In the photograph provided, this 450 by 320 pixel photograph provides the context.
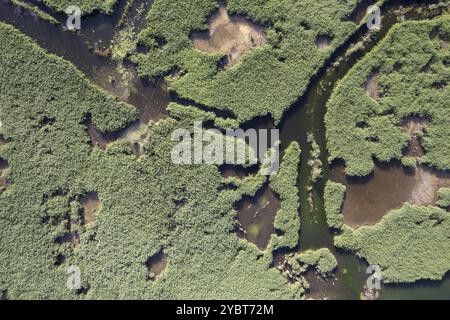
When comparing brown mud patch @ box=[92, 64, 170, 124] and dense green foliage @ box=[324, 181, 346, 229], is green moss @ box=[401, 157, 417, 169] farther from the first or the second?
brown mud patch @ box=[92, 64, 170, 124]

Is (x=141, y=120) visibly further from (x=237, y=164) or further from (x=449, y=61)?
(x=449, y=61)

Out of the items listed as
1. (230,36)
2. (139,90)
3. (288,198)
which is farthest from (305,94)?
(139,90)

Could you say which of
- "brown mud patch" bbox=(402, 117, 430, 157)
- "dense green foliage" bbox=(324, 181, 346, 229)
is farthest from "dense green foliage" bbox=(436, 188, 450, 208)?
"dense green foliage" bbox=(324, 181, 346, 229)

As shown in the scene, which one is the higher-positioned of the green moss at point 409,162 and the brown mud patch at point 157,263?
the green moss at point 409,162

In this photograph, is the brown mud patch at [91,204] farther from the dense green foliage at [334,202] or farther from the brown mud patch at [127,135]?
the dense green foliage at [334,202]

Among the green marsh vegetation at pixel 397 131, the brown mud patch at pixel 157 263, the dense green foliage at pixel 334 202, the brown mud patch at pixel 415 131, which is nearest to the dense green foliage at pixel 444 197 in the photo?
the green marsh vegetation at pixel 397 131

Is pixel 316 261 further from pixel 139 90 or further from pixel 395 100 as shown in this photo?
pixel 139 90

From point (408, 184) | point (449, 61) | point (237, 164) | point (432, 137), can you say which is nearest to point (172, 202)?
point (237, 164)
